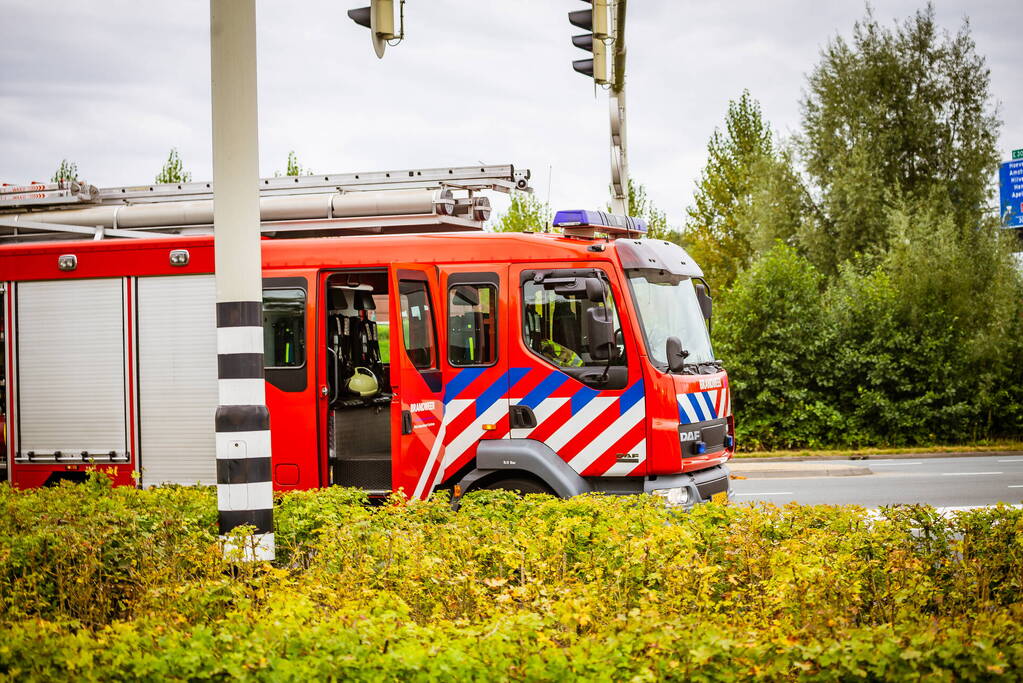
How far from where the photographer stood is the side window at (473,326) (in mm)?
8273

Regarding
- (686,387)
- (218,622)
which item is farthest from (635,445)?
(218,622)

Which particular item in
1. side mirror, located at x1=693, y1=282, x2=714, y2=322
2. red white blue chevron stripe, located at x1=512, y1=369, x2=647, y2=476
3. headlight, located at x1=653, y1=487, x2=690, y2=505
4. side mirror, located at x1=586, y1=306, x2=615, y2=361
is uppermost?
side mirror, located at x1=693, y1=282, x2=714, y2=322

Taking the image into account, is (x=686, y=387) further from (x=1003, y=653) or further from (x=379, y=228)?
(x=1003, y=653)

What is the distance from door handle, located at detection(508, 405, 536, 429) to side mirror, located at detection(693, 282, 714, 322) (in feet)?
7.10

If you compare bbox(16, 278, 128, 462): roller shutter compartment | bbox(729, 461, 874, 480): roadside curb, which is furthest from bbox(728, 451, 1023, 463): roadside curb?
bbox(16, 278, 128, 462): roller shutter compartment

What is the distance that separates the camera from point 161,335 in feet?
29.7

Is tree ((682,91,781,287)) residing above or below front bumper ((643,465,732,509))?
above

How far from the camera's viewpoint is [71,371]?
923 cm

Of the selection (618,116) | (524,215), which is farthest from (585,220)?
(524,215)

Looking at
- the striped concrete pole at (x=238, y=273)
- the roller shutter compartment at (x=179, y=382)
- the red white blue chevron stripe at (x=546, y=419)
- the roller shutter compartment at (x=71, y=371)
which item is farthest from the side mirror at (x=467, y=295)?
the roller shutter compartment at (x=71, y=371)

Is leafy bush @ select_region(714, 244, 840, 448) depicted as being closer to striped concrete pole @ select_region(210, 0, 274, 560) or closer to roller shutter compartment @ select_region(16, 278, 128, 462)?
roller shutter compartment @ select_region(16, 278, 128, 462)

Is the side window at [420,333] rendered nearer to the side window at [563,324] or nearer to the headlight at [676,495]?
the side window at [563,324]

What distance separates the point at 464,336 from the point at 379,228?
153cm

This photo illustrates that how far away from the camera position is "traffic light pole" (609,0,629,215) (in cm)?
1098
